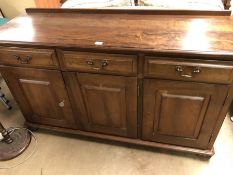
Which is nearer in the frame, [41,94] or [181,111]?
[181,111]

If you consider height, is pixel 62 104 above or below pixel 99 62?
below

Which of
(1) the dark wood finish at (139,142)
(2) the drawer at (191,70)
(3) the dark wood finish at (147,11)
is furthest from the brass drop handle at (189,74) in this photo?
(1) the dark wood finish at (139,142)

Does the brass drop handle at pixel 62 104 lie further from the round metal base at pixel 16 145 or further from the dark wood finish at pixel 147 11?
the dark wood finish at pixel 147 11

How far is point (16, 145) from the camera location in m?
1.57

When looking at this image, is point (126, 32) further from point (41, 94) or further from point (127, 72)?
point (41, 94)

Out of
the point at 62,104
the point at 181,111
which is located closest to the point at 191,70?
the point at 181,111

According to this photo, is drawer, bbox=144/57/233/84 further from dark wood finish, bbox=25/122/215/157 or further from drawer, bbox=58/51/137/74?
dark wood finish, bbox=25/122/215/157

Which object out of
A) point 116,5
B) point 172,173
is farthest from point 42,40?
point 172,173

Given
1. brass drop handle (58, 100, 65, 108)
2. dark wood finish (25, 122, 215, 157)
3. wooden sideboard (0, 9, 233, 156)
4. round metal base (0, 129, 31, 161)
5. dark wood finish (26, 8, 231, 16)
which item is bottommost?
round metal base (0, 129, 31, 161)

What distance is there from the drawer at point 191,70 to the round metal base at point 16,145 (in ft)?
3.70

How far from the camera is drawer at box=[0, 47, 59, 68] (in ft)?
3.65

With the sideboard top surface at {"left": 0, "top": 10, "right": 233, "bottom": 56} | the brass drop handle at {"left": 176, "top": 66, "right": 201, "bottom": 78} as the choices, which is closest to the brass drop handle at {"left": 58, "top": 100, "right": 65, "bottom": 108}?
the sideboard top surface at {"left": 0, "top": 10, "right": 233, "bottom": 56}

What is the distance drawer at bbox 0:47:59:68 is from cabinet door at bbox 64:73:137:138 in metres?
0.12

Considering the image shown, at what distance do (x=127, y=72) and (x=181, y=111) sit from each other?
1.26ft
